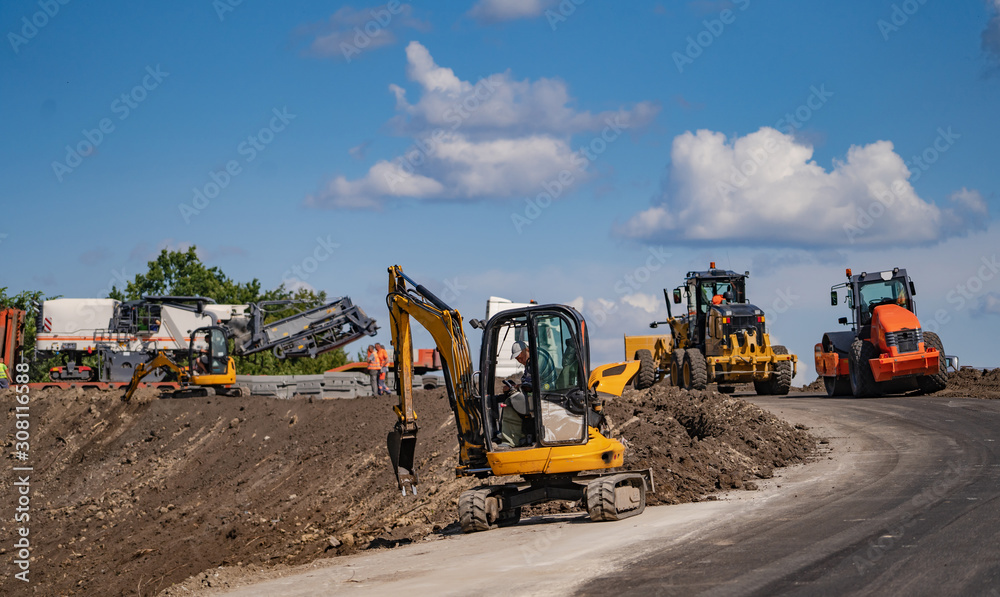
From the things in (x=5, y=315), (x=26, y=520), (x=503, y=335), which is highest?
(x=5, y=315)

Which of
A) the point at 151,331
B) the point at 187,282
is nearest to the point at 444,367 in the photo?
the point at 151,331

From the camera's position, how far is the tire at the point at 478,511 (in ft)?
34.8

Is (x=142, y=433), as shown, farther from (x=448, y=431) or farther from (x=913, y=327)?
(x=913, y=327)

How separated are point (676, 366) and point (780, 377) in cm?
283

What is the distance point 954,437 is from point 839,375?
934 centimetres

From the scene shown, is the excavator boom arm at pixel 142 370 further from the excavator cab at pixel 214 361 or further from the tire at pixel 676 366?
the tire at pixel 676 366

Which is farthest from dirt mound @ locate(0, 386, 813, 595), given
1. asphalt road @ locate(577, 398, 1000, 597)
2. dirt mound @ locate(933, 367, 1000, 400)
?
dirt mound @ locate(933, 367, 1000, 400)

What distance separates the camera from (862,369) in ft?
74.3

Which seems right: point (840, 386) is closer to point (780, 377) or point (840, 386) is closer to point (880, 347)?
point (780, 377)

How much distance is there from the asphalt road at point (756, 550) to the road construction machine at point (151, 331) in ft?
74.2

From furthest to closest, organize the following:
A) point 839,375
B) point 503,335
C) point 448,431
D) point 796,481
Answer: point 839,375 < point 448,431 < point 796,481 < point 503,335

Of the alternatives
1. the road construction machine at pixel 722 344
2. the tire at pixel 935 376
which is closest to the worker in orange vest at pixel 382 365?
the road construction machine at pixel 722 344

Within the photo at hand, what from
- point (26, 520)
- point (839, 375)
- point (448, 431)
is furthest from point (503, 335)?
point (839, 375)

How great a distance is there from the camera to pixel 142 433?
85.5ft
